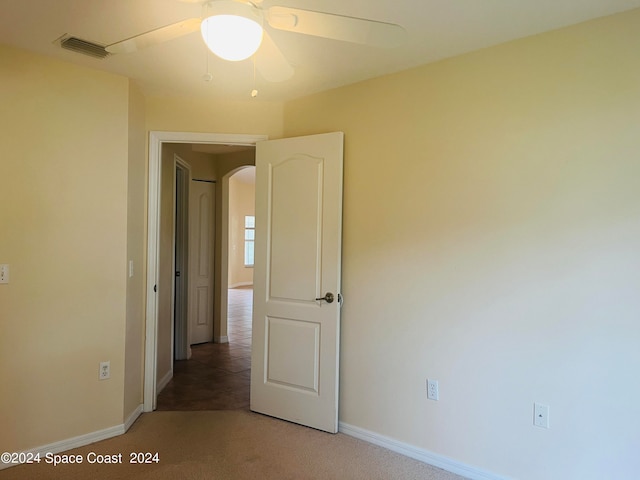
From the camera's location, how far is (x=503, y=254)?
2322 mm

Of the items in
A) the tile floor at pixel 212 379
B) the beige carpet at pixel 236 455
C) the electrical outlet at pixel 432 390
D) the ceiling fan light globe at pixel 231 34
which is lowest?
the tile floor at pixel 212 379

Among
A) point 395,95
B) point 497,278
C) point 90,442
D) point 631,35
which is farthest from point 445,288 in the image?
point 90,442

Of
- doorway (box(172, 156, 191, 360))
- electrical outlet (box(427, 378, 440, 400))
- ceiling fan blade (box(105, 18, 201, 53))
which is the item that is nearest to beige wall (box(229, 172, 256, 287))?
doorway (box(172, 156, 191, 360))

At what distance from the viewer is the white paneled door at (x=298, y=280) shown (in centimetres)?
296

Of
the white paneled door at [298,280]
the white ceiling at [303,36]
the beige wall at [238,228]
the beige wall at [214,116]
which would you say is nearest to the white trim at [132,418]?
the white paneled door at [298,280]

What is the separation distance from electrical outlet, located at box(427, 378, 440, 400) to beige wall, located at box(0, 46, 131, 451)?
6.75 feet

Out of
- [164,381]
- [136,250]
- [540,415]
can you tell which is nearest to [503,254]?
[540,415]

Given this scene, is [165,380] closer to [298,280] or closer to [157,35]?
[298,280]

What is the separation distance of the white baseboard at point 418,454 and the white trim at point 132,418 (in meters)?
1.50

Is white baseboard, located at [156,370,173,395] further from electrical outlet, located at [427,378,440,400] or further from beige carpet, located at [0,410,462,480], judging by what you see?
electrical outlet, located at [427,378,440,400]

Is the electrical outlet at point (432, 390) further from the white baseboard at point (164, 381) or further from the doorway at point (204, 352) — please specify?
the white baseboard at point (164, 381)

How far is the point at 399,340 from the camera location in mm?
2711

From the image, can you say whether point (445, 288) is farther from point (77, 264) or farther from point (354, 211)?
point (77, 264)

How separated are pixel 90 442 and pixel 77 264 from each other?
117 cm
